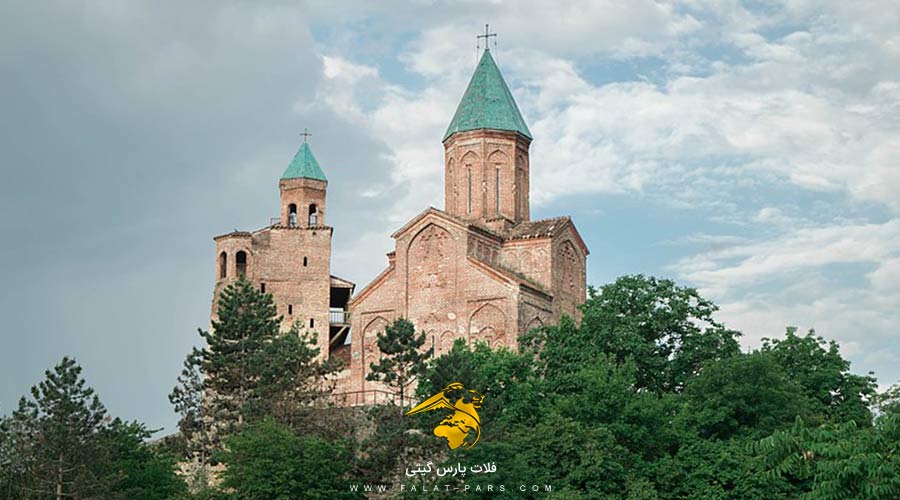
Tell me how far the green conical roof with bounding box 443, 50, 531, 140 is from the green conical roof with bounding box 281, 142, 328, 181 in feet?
16.8

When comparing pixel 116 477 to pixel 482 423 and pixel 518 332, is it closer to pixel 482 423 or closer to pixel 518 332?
pixel 482 423

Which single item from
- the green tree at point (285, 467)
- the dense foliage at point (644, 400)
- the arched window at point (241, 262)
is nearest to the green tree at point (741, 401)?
the dense foliage at point (644, 400)

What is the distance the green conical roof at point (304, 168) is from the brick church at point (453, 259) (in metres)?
0.05

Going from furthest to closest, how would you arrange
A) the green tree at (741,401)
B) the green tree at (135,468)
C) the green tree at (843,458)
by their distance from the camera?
the green tree at (741,401)
the green tree at (135,468)
the green tree at (843,458)

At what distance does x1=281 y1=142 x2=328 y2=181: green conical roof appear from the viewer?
50.7 metres

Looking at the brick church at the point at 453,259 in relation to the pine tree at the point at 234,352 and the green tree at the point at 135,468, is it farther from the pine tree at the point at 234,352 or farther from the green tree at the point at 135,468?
the green tree at the point at 135,468

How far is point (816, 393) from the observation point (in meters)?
42.0

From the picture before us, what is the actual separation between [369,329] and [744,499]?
18.0 m

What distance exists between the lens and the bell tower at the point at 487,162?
49.2m

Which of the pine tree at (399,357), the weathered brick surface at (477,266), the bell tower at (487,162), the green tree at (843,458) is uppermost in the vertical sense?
the bell tower at (487,162)

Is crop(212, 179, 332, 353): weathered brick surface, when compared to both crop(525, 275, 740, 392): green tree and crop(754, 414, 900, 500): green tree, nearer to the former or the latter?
crop(525, 275, 740, 392): green tree

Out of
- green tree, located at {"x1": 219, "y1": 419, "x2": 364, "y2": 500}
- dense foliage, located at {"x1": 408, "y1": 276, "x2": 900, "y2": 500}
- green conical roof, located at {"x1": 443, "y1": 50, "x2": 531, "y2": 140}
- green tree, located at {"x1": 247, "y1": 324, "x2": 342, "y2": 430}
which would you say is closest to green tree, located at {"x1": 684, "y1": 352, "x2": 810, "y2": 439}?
dense foliage, located at {"x1": 408, "y1": 276, "x2": 900, "y2": 500}

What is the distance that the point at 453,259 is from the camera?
46406mm

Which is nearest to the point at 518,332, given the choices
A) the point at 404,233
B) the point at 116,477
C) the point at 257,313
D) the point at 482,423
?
the point at 404,233
